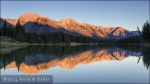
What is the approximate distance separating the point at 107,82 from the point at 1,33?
154343 millimetres

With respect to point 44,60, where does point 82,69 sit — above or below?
above

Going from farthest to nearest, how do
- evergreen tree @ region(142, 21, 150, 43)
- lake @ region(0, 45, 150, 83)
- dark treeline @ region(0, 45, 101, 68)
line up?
evergreen tree @ region(142, 21, 150, 43), dark treeline @ region(0, 45, 101, 68), lake @ region(0, 45, 150, 83)

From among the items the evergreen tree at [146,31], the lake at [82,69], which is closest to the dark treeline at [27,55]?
the lake at [82,69]

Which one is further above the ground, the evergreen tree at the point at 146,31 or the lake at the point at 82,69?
the evergreen tree at the point at 146,31

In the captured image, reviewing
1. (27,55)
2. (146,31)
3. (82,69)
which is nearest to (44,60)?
(27,55)

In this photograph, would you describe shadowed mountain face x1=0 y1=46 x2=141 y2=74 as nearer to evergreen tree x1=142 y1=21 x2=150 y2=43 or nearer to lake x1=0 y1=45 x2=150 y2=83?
lake x1=0 y1=45 x2=150 y2=83

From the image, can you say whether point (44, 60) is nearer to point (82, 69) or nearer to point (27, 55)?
point (27, 55)

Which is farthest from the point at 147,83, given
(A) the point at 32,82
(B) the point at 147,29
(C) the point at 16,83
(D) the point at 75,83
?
(B) the point at 147,29

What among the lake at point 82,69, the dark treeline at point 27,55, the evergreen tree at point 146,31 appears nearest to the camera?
the lake at point 82,69

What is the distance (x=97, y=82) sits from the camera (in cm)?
2252

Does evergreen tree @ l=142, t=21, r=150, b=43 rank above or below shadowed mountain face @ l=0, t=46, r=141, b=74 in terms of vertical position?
above

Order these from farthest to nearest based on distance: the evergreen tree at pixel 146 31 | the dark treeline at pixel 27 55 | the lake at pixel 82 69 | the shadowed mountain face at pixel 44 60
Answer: the evergreen tree at pixel 146 31
the dark treeline at pixel 27 55
the shadowed mountain face at pixel 44 60
the lake at pixel 82 69

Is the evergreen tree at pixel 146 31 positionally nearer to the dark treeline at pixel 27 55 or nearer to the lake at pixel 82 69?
the dark treeline at pixel 27 55

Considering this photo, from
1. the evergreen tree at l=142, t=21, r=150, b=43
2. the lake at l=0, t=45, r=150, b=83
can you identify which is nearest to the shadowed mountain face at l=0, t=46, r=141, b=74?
the lake at l=0, t=45, r=150, b=83
